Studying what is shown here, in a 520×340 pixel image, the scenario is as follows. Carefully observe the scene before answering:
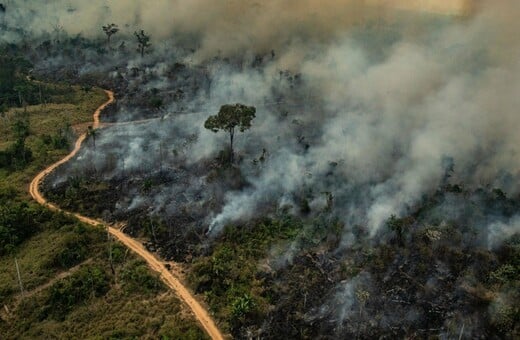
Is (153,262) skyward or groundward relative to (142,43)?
groundward

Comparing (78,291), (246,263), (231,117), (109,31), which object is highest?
(109,31)

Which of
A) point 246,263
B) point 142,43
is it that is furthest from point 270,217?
point 142,43

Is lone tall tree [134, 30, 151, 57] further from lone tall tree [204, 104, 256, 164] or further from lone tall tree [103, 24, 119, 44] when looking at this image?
lone tall tree [204, 104, 256, 164]

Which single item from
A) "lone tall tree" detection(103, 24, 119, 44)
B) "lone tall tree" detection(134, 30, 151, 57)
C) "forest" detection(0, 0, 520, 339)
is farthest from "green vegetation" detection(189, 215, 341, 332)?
"lone tall tree" detection(103, 24, 119, 44)

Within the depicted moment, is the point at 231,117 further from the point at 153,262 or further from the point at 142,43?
the point at 142,43

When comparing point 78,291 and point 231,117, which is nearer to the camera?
point 78,291

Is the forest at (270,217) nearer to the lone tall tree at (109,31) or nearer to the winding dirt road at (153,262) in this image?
the winding dirt road at (153,262)

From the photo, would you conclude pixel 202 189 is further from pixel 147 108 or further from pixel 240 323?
pixel 147 108

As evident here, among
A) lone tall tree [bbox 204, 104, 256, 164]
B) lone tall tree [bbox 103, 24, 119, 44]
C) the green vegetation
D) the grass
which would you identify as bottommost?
the grass

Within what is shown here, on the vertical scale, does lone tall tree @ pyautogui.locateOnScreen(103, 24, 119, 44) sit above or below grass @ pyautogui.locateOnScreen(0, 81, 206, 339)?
above

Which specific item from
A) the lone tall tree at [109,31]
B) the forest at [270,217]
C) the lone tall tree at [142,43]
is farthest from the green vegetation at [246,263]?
the lone tall tree at [109,31]

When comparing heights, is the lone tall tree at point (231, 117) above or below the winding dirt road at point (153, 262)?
above

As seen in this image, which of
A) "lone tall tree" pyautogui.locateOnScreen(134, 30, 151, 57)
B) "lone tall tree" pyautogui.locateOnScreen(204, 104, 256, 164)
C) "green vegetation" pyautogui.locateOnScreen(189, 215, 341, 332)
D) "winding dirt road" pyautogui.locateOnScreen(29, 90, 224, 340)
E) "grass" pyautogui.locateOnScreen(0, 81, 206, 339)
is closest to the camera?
"grass" pyautogui.locateOnScreen(0, 81, 206, 339)
